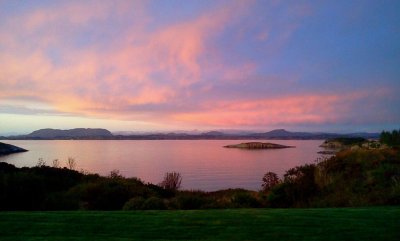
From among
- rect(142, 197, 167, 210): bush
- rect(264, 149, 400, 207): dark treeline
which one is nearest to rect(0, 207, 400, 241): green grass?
rect(142, 197, 167, 210): bush

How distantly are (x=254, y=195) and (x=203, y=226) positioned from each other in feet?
36.3

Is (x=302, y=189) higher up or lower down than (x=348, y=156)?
lower down

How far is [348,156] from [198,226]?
15.5 meters

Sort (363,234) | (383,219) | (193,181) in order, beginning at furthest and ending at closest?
(193,181) < (383,219) < (363,234)

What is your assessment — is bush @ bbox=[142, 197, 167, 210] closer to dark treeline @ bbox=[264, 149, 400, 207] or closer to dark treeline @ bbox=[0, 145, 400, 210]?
A: dark treeline @ bbox=[0, 145, 400, 210]

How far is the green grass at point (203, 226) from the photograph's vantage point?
721cm

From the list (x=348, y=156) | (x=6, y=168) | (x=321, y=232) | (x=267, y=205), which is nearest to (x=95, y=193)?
(x=267, y=205)

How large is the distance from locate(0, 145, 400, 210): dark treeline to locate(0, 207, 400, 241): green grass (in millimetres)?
3841

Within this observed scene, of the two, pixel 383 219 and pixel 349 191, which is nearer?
pixel 383 219

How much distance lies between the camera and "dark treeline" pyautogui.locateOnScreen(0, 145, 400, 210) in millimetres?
13508

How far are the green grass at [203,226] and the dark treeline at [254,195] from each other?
3841mm

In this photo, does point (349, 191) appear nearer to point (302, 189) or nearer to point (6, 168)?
point (302, 189)

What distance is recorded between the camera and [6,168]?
75.1 ft

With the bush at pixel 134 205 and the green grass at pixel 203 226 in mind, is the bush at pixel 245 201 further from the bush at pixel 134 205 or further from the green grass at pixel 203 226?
the green grass at pixel 203 226
